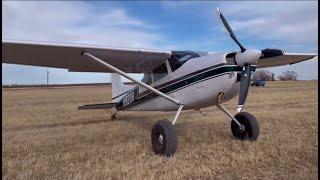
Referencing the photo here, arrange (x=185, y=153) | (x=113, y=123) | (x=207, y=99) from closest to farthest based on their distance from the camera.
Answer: (x=185, y=153), (x=207, y=99), (x=113, y=123)

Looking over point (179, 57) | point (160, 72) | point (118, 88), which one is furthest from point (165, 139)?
point (118, 88)

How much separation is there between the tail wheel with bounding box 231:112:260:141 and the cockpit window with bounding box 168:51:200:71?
1.99m

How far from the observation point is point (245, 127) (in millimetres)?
8672

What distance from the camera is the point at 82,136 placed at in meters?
9.63

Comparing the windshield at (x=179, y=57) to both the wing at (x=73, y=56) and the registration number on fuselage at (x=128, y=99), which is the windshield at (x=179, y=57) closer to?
the wing at (x=73, y=56)

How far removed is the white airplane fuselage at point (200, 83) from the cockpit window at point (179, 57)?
5.0 inches

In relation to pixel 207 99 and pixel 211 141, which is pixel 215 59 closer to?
pixel 207 99

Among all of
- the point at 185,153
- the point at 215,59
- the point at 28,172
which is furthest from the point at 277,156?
the point at 28,172

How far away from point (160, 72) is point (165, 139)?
256 centimetres

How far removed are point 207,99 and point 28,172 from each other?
13.3 ft

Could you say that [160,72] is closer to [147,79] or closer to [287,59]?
[147,79]

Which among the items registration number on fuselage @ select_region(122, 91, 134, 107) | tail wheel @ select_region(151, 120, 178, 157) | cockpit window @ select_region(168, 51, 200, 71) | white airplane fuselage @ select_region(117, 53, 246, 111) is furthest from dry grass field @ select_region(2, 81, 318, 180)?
cockpit window @ select_region(168, 51, 200, 71)

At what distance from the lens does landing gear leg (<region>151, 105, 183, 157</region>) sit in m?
7.17

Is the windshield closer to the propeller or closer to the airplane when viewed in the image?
the airplane
